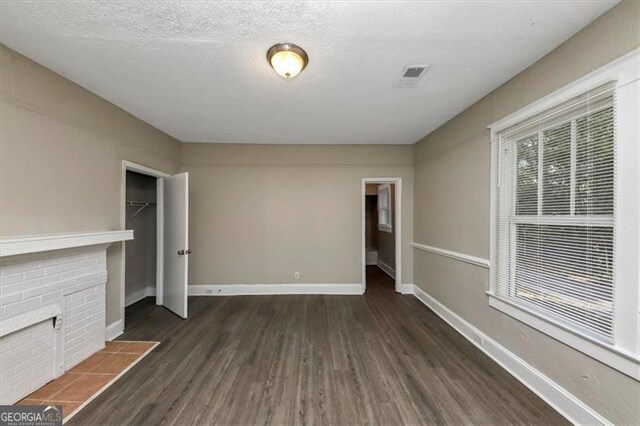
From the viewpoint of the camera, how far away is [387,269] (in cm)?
614

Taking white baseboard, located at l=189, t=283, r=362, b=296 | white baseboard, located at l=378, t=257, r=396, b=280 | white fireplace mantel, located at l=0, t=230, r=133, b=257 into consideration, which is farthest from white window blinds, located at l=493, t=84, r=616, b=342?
white fireplace mantel, located at l=0, t=230, r=133, b=257

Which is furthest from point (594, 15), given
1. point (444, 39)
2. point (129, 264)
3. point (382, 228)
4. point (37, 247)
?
point (129, 264)

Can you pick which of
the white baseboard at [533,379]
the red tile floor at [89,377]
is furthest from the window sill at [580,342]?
the red tile floor at [89,377]

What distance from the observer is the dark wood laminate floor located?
1.79 meters

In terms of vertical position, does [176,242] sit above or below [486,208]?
below

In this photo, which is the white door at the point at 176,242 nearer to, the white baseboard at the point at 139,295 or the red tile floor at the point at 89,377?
the white baseboard at the point at 139,295

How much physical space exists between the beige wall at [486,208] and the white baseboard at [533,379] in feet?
0.16

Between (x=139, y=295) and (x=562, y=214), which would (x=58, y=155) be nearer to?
(x=139, y=295)

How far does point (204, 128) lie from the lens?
140 inches

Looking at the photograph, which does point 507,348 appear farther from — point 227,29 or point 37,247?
point 37,247

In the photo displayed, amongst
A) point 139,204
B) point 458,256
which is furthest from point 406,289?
point 139,204

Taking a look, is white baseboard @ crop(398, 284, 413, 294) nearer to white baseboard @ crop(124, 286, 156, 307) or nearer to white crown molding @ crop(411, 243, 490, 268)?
white crown molding @ crop(411, 243, 490, 268)

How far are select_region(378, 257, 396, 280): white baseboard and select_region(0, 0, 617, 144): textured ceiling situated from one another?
12.1 feet

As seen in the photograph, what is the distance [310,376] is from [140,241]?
138 inches
